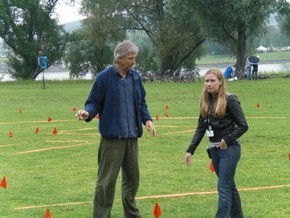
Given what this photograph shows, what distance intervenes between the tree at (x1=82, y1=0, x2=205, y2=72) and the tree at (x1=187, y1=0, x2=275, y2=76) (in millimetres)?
2524

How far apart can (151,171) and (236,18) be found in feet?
109

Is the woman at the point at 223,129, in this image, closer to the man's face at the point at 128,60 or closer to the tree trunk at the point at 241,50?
the man's face at the point at 128,60

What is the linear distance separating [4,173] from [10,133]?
507 centimetres

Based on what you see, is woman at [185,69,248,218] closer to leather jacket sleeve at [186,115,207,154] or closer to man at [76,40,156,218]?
leather jacket sleeve at [186,115,207,154]

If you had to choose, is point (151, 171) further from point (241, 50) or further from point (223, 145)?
point (241, 50)

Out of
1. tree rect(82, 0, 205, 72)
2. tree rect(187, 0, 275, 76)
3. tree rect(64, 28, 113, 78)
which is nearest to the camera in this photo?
tree rect(187, 0, 275, 76)

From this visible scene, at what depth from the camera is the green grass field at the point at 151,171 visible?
758cm

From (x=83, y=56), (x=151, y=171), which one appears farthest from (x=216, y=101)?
(x=83, y=56)

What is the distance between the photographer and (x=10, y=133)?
49.2 ft

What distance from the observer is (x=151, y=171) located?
9914 mm

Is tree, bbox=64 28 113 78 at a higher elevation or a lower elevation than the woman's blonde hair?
lower

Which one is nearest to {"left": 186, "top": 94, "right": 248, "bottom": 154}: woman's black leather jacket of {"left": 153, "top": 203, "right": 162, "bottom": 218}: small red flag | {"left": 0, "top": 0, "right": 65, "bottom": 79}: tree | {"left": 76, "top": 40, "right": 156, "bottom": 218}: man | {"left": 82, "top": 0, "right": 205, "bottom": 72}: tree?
{"left": 76, "top": 40, "right": 156, "bottom": 218}: man

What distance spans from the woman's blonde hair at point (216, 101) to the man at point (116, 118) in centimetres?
61

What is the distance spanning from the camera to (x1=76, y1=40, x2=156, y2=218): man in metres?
6.22
